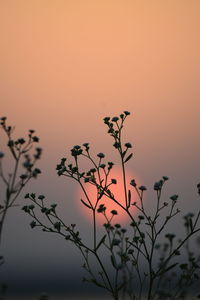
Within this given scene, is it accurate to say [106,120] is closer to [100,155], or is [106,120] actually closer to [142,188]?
[100,155]

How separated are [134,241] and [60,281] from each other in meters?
172

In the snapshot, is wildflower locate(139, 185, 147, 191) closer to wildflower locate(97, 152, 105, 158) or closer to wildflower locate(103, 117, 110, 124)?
wildflower locate(97, 152, 105, 158)

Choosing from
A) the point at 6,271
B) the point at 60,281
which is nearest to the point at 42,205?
the point at 60,281

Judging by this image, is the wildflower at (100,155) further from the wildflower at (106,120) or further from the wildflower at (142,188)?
the wildflower at (142,188)

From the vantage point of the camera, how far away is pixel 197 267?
8195mm

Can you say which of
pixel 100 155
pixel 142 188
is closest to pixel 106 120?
pixel 100 155

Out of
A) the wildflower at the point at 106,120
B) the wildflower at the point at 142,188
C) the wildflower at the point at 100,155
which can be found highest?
the wildflower at the point at 106,120

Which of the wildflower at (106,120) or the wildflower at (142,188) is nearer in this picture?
the wildflower at (142,188)

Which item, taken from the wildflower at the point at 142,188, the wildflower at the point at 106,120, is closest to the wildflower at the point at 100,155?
the wildflower at the point at 106,120

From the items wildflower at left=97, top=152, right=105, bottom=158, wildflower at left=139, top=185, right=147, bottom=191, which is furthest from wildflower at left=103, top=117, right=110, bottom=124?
wildflower at left=139, top=185, right=147, bottom=191

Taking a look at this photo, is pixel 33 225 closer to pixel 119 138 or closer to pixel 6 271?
pixel 119 138

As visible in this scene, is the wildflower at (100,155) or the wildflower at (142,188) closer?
the wildflower at (142,188)

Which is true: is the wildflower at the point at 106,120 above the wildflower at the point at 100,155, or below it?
above

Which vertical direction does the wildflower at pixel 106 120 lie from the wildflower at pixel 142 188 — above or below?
above
